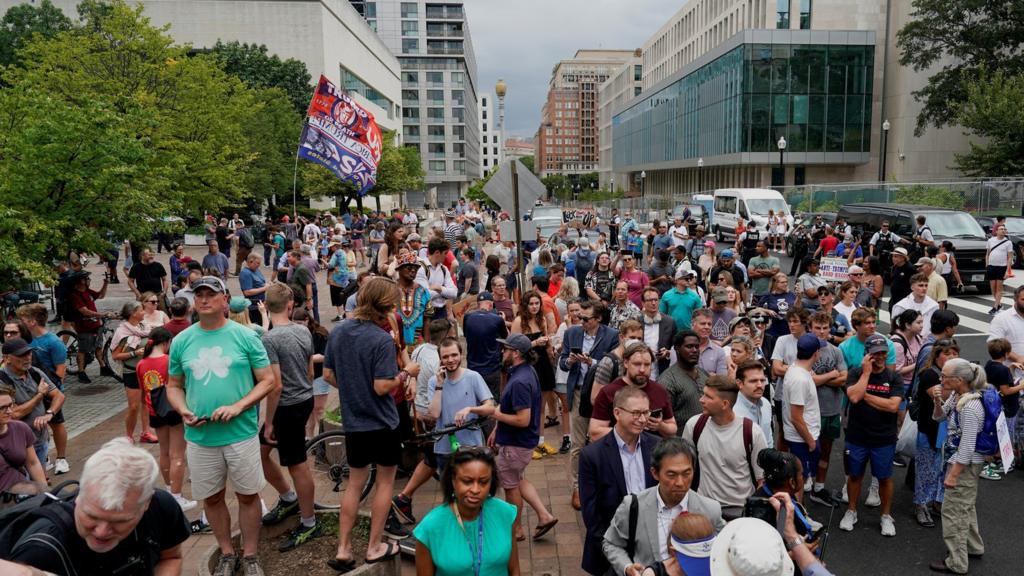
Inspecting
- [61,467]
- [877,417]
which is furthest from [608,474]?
[61,467]

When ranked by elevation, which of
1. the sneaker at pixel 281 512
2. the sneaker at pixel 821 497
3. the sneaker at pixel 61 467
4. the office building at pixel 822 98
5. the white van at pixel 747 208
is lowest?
the sneaker at pixel 821 497

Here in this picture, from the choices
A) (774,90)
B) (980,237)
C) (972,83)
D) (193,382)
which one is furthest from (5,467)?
(774,90)

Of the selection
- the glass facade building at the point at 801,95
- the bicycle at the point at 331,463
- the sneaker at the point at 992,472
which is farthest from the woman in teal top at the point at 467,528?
the glass facade building at the point at 801,95

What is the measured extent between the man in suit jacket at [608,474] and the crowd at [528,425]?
0.5 inches

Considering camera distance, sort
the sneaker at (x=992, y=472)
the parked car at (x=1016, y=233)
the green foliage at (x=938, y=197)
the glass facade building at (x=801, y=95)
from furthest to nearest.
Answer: the glass facade building at (x=801, y=95) < the green foliage at (x=938, y=197) < the parked car at (x=1016, y=233) < the sneaker at (x=992, y=472)

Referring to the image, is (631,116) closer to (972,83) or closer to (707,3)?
(707,3)

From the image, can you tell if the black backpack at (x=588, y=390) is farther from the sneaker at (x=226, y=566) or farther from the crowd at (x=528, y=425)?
the sneaker at (x=226, y=566)

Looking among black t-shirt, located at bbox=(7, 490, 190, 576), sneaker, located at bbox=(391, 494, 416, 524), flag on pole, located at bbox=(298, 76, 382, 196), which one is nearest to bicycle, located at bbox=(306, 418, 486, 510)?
sneaker, located at bbox=(391, 494, 416, 524)

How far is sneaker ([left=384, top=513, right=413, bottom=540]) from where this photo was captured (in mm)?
5535

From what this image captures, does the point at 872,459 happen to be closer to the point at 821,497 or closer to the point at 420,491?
the point at 821,497

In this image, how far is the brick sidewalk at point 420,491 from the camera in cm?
550

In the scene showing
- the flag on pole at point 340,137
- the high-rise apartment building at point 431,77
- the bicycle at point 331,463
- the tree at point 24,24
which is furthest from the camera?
the high-rise apartment building at point 431,77

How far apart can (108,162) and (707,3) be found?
76685 mm

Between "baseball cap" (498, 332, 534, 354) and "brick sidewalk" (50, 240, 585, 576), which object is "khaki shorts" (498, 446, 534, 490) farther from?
"baseball cap" (498, 332, 534, 354)
